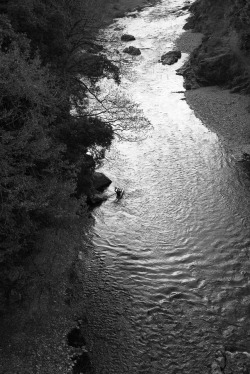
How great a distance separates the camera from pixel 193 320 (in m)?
14.5

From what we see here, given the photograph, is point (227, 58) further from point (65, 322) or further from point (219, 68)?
point (65, 322)

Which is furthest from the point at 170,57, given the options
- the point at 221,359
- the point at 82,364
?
the point at 82,364

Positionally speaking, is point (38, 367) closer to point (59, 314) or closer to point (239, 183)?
point (59, 314)

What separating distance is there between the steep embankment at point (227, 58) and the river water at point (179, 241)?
6026 millimetres

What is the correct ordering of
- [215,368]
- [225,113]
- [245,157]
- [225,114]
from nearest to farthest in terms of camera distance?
[215,368], [245,157], [225,114], [225,113]

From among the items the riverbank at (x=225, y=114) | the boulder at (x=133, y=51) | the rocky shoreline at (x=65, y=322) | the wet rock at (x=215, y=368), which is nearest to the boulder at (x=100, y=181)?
the rocky shoreline at (x=65, y=322)

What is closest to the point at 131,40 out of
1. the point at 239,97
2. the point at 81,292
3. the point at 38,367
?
the point at 239,97

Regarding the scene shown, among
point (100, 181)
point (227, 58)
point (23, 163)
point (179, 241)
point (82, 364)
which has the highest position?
point (23, 163)

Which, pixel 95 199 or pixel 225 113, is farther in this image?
pixel 225 113

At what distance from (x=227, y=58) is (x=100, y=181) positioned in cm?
2124

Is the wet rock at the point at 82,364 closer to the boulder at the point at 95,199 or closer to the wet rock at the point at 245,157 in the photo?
the boulder at the point at 95,199

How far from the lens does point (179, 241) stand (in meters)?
19.2

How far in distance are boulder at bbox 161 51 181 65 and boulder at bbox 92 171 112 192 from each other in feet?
86.3

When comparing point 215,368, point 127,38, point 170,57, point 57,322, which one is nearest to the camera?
point 215,368
